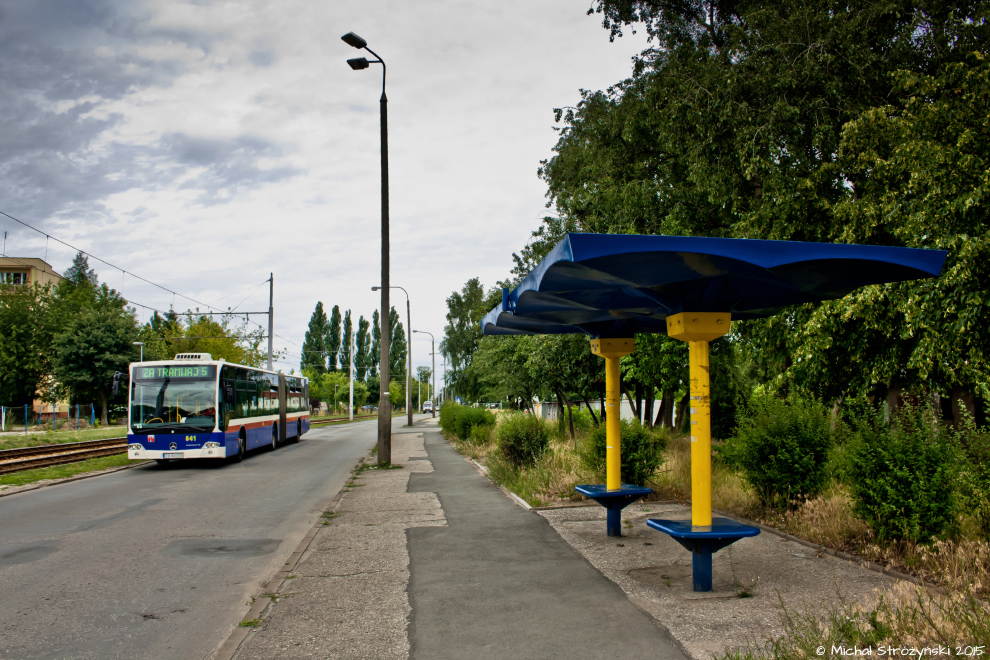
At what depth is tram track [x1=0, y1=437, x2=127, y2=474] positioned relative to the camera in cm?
1731

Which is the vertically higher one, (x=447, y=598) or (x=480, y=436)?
(x=447, y=598)

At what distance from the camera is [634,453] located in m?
10.3

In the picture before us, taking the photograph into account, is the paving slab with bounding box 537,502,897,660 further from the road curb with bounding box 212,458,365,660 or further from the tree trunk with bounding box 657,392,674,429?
the tree trunk with bounding box 657,392,674,429

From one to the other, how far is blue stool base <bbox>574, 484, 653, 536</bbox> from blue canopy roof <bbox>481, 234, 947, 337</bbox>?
203 centimetres

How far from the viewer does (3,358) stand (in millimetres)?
51719

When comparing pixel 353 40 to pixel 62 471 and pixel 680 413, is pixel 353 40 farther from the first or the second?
pixel 680 413

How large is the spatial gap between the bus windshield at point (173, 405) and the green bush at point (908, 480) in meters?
15.5

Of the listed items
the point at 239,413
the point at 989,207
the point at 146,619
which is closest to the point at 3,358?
the point at 239,413

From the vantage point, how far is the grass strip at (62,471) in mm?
14375

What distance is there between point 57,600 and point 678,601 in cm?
506

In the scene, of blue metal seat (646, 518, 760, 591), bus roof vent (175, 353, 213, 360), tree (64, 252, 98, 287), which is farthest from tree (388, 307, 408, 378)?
blue metal seat (646, 518, 760, 591)

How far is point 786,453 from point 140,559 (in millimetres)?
7207

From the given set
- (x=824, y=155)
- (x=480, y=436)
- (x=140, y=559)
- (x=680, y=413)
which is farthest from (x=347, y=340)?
(x=140, y=559)

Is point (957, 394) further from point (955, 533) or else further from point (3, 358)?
point (3, 358)
